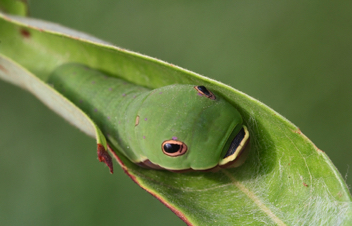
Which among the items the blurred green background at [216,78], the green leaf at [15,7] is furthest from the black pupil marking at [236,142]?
the green leaf at [15,7]

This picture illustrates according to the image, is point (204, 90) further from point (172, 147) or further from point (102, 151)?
point (102, 151)

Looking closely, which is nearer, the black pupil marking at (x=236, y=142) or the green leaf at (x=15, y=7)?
the black pupil marking at (x=236, y=142)

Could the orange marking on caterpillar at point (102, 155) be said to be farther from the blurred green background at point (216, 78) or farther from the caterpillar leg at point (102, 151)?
the blurred green background at point (216, 78)

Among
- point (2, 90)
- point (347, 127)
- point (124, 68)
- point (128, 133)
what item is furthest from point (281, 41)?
point (2, 90)

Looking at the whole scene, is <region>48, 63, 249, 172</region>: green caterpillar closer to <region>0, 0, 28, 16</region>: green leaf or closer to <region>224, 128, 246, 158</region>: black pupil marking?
<region>224, 128, 246, 158</region>: black pupil marking

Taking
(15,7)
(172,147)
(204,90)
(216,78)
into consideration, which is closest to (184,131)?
(172,147)

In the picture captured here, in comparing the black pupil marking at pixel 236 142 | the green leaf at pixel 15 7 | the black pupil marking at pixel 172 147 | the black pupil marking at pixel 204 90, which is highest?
the black pupil marking at pixel 204 90

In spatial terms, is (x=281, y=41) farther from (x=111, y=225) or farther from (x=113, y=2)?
(x=111, y=225)
